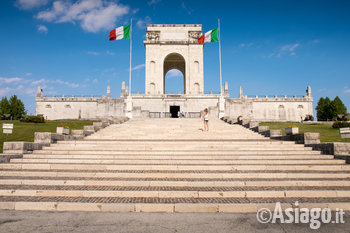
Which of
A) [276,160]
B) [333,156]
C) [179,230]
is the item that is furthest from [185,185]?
[333,156]

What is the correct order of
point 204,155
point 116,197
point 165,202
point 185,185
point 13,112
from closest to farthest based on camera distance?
point 165,202 → point 116,197 → point 185,185 → point 204,155 → point 13,112

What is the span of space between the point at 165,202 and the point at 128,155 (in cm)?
439

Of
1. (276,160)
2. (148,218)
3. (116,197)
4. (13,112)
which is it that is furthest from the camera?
(13,112)

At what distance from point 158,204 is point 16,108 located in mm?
77661

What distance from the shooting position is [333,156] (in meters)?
9.65

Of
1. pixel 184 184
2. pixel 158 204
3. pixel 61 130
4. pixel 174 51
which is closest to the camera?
pixel 158 204

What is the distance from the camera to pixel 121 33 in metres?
27.6

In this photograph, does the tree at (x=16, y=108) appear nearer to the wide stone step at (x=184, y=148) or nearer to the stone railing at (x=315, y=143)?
the wide stone step at (x=184, y=148)

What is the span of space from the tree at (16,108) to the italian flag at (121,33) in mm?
55364

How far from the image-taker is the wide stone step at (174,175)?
788 cm

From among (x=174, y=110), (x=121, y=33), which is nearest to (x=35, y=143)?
(x=121, y=33)

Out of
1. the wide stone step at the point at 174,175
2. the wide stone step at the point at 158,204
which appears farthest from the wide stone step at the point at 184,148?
the wide stone step at the point at 158,204

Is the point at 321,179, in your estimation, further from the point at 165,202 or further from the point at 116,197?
the point at 116,197

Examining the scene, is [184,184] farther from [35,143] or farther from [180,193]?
[35,143]
